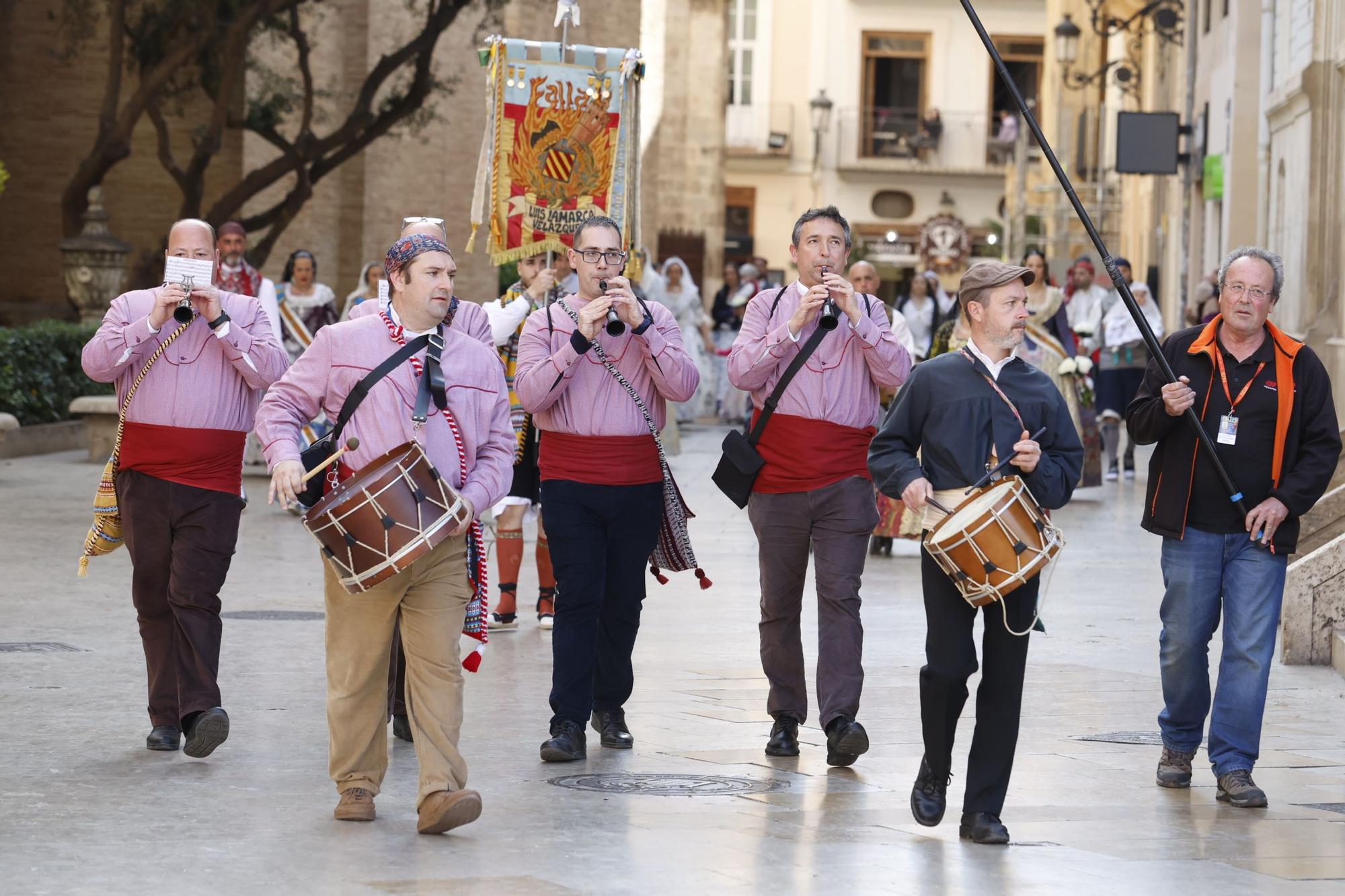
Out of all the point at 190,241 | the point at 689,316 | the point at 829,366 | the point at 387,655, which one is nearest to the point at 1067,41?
the point at 689,316

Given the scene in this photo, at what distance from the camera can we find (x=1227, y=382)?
7.55m

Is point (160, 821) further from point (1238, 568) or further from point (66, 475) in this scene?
point (66, 475)

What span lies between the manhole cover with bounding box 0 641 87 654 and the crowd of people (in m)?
2.29

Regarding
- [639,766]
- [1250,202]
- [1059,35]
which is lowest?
[639,766]

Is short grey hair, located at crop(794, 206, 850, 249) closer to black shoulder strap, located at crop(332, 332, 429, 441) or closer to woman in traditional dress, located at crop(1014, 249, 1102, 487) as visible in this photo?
black shoulder strap, located at crop(332, 332, 429, 441)

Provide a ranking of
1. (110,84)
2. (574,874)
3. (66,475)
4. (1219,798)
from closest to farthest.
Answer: (574,874) → (1219,798) → (66,475) → (110,84)

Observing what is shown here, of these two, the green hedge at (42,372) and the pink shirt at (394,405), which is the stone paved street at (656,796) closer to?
the pink shirt at (394,405)

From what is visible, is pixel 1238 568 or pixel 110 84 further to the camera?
pixel 110 84

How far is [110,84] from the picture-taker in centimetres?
2630

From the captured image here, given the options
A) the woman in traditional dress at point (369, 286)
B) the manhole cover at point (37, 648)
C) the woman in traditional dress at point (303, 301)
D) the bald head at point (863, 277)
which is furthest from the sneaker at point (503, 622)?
the woman in traditional dress at point (303, 301)

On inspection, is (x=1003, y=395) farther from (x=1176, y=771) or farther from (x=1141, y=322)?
(x=1176, y=771)

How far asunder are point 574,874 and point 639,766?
1769 mm

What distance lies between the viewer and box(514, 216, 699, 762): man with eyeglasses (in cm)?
796

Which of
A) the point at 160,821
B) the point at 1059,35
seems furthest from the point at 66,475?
the point at 1059,35
